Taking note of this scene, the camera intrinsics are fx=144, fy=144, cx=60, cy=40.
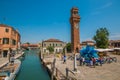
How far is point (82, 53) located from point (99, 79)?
14.7 metres

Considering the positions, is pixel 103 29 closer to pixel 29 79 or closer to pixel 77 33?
pixel 77 33

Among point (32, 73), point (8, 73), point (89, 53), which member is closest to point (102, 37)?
point (89, 53)

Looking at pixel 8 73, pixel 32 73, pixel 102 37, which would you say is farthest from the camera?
pixel 102 37

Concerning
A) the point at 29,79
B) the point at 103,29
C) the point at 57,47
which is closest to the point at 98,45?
the point at 103,29

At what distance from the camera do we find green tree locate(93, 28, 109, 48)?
182ft

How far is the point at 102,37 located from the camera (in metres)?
55.8

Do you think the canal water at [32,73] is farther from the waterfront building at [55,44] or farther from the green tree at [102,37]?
the waterfront building at [55,44]

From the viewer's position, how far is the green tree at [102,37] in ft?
182

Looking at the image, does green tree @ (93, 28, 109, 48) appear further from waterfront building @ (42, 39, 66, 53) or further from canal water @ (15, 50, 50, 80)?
canal water @ (15, 50, 50, 80)

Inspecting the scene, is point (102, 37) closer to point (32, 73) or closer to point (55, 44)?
point (55, 44)

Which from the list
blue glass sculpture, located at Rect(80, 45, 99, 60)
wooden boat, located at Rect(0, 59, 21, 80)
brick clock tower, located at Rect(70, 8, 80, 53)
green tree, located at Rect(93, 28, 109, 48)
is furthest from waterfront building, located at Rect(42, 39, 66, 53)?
wooden boat, located at Rect(0, 59, 21, 80)

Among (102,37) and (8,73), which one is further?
(102,37)

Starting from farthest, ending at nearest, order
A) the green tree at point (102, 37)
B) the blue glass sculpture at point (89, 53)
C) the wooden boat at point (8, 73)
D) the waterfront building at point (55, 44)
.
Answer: the waterfront building at point (55, 44) < the green tree at point (102, 37) < the blue glass sculpture at point (89, 53) < the wooden boat at point (8, 73)

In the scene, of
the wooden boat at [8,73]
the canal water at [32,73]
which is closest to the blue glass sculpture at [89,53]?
the canal water at [32,73]
